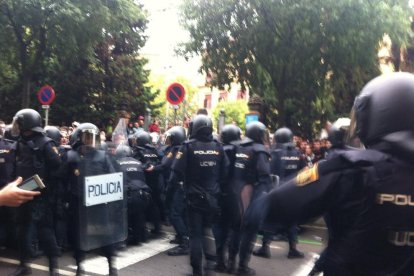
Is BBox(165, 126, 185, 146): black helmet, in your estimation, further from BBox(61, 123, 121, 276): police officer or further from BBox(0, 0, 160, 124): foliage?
BBox(0, 0, 160, 124): foliage

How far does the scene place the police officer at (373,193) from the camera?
189cm

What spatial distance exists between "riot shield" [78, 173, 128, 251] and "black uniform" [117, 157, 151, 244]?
6.87 feet

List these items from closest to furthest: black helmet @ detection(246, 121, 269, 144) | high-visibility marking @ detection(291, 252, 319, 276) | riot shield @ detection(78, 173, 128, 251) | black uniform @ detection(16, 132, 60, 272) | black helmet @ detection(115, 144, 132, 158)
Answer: riot shield @ detection(78, 173, 128, 251) → black uniform @ detection(16, 132, 60, 272) → high-visibility marking @ detection(291, 252, 319, 276) → black helmet @ detection(246, 121, 269, 144) → black helmet @ detection(115, 144, 132, 158)

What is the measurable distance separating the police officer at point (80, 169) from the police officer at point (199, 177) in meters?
0.93

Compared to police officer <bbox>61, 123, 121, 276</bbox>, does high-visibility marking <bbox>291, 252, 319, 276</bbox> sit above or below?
below

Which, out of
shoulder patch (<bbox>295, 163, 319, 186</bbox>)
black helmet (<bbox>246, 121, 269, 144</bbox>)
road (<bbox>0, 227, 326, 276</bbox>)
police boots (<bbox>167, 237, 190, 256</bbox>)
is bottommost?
road (<bbox>0, 227, 326, 276</bbox>)

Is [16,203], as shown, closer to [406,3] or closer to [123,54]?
[406,3]

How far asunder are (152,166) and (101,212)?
3518 mm

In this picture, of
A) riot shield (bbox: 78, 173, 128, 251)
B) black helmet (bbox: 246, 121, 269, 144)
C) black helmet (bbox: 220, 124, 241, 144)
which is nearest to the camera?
riot shield (bbox: 78, 173, 128, 251)

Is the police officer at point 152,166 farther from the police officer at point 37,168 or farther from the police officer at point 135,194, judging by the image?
the police officer at point 37,168

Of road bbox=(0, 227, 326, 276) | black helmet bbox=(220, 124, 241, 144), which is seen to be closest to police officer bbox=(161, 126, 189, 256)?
road bbox=(0, 227, 326, 276)

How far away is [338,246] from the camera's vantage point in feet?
6.54

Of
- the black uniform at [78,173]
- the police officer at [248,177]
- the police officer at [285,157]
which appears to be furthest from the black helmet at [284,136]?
the black uniform at [78,173]

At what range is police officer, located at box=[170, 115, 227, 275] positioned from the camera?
5.61 m
